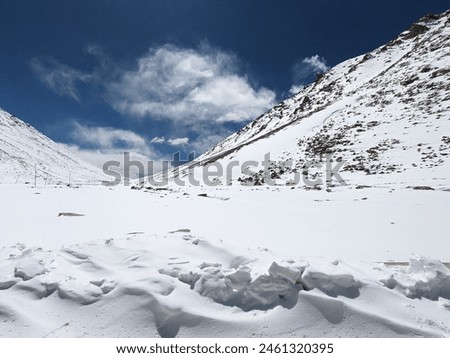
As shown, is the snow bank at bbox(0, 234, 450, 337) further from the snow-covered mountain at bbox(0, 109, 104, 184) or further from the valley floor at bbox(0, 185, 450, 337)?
the snow-covered mountain at bbox(0, 109, 104, 184)

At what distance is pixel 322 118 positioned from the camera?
46750 millimetres

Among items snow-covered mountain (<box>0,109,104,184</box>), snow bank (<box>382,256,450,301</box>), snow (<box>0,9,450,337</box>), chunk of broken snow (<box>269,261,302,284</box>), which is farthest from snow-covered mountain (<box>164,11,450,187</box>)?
snow-covered mountain (<box>0,109,104,184</box>)

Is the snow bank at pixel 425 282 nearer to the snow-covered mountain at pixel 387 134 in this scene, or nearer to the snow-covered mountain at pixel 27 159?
the snow-covered mountain at pixel 387 134

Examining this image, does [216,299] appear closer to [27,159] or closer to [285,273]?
[285,273]

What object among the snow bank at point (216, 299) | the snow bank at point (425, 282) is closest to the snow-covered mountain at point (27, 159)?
the snow bank at point (216, 299)

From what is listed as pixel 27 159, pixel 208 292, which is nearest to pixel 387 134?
pixel 208 292

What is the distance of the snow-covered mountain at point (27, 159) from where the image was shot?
62156mm

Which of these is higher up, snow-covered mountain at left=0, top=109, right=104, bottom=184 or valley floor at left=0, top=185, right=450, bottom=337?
snow-covered mountain at left=0, top=109, right=104, bottom=184

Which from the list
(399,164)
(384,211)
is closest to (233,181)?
(399,164)

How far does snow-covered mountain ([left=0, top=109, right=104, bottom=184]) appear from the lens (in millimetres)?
62156
